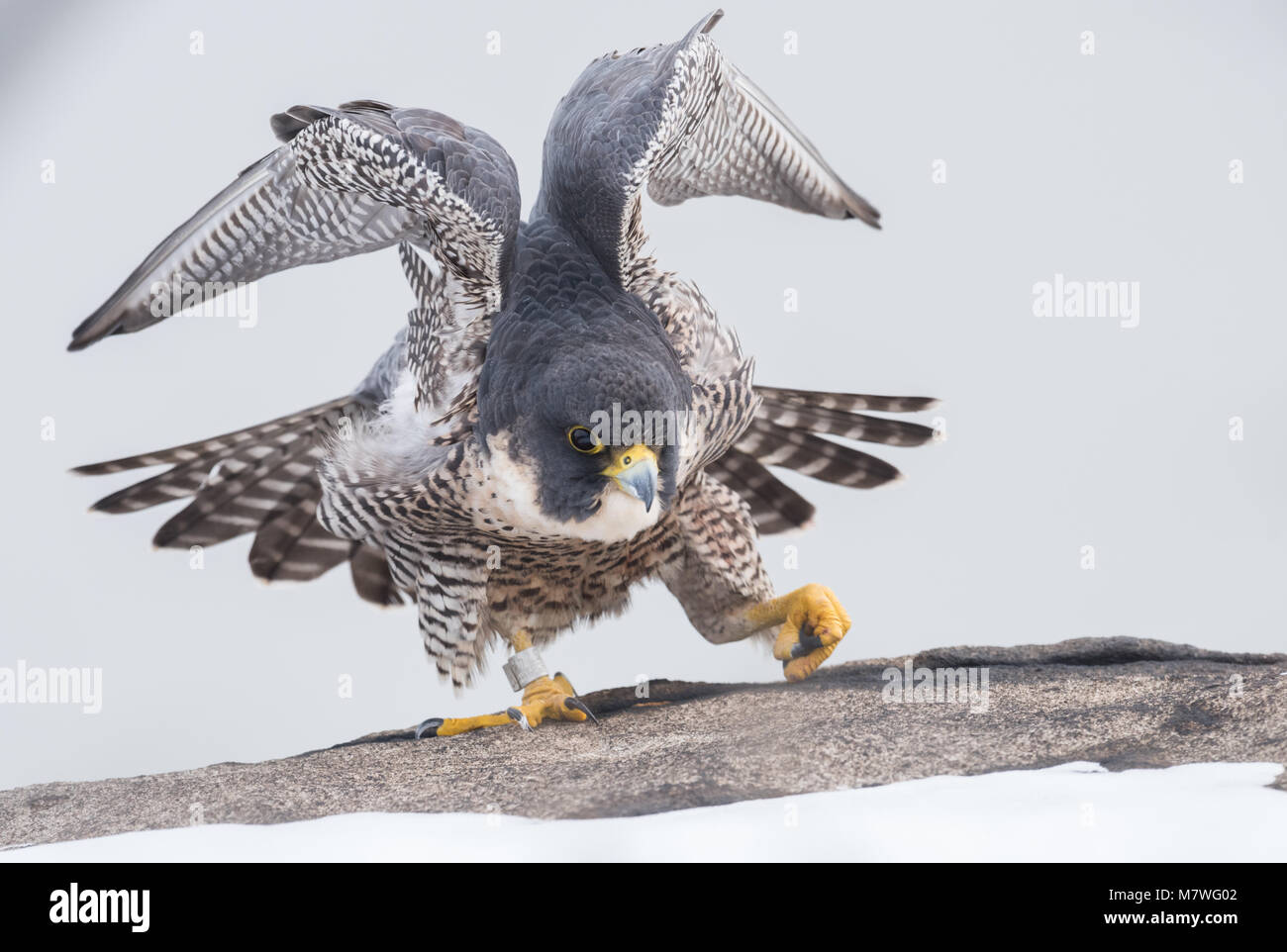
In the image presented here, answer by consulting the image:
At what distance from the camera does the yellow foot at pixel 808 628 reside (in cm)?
328

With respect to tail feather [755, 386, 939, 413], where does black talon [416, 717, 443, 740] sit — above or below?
below

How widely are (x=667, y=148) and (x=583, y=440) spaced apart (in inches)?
30.4

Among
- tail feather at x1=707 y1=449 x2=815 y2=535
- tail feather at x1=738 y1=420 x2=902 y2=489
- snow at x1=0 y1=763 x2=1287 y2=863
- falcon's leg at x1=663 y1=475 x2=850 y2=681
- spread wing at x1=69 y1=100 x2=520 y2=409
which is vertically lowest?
snow at x1=0 y1=763 x2=1287 y2=863

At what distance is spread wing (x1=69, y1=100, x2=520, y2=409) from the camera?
2666mm

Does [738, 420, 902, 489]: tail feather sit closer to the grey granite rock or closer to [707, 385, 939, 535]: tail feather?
[707, 385, 939, 535]: tail feather

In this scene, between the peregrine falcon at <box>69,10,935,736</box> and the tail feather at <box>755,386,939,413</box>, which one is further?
the tail feather at <box>755,386,939,413</box>

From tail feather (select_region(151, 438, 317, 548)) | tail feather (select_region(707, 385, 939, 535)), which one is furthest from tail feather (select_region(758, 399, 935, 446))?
tail feather (select_region(151, 438, 317, 548))

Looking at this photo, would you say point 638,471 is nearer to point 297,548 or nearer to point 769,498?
point 769,498

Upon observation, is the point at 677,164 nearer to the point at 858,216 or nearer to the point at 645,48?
the point at 645,48

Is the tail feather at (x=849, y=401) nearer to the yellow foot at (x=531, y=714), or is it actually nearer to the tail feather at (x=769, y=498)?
the tail feather at (x=769, y=498)

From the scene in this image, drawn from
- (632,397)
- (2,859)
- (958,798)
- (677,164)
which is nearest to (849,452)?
(677,164)

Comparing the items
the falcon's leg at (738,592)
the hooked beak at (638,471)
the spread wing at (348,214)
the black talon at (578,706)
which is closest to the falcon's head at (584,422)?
the hooked beak at (638,471)

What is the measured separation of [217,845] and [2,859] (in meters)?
0.45

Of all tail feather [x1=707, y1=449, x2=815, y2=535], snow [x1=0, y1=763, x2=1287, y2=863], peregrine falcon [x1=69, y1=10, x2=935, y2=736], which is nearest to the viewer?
snow [x1=0, y1=763, x2=1287, y2=863]
